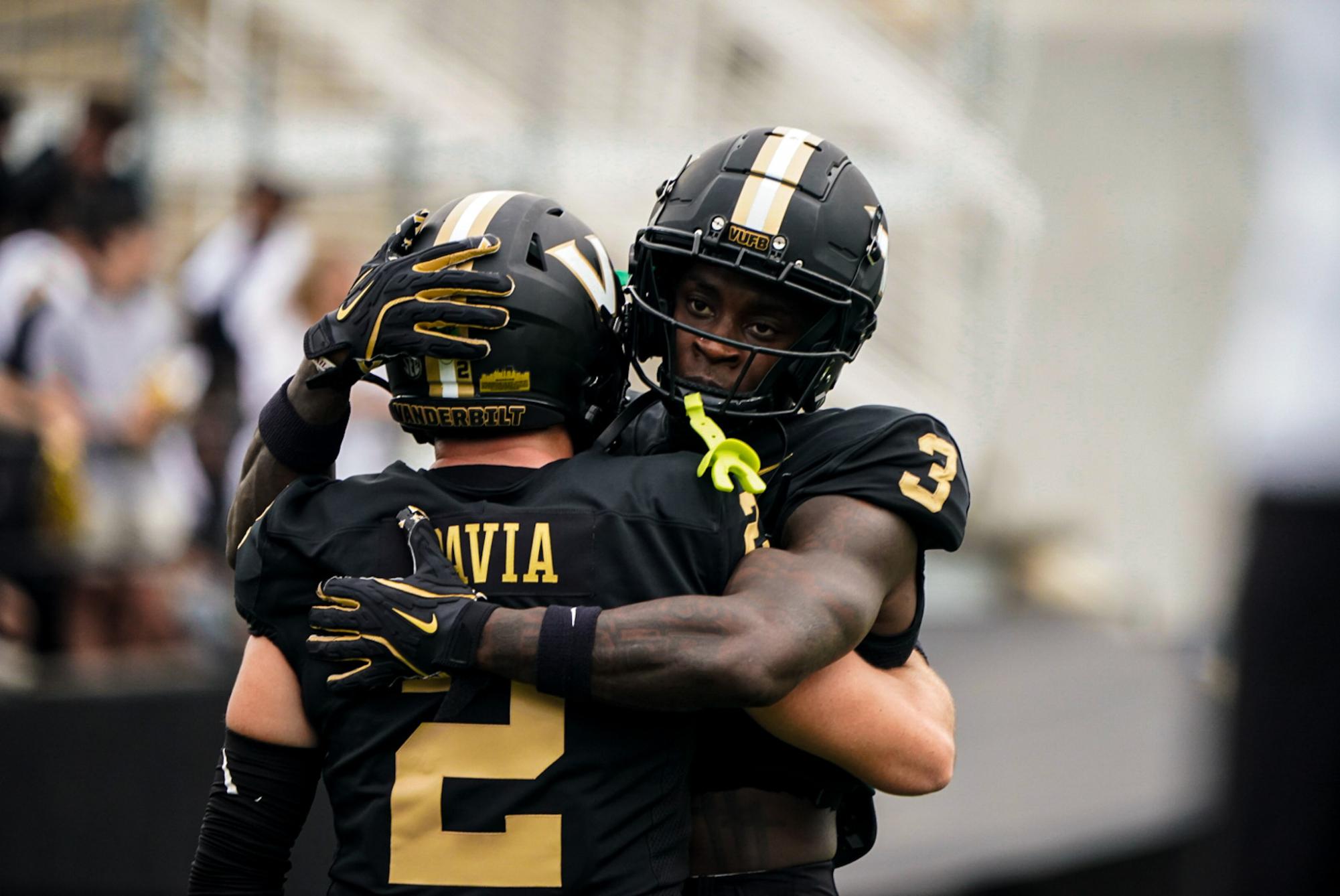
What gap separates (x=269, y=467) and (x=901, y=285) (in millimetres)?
8765

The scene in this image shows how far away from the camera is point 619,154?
384 inches

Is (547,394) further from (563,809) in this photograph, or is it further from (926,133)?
(926,133)

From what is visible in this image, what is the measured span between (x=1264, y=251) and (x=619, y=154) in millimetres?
7686

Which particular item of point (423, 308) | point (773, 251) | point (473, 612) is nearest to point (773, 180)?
point (773, 251)

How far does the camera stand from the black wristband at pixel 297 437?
279 centimetres

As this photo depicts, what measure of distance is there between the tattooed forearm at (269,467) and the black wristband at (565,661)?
64cm

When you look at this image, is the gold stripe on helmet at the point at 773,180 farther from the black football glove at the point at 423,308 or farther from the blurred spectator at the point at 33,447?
the blurred spectator at the point at 33,447

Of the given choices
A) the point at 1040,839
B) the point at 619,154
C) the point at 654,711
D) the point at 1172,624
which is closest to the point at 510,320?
the point at 654,711

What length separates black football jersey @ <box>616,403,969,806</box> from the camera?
8.51 ft

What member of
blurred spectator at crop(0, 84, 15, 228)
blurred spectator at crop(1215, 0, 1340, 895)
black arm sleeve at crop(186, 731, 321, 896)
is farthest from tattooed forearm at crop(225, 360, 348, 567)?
blurred spectator at crop(0, 84, 15, 228)

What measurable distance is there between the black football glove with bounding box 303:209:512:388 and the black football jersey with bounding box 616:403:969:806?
437 millimetres

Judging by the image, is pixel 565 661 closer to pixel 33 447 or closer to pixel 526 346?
pixel 526 346

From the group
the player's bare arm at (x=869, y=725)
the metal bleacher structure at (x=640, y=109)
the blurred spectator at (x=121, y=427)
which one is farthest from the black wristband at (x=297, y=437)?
the metal bleacher structure at (x=640, y=109)

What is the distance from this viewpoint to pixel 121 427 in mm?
6242
